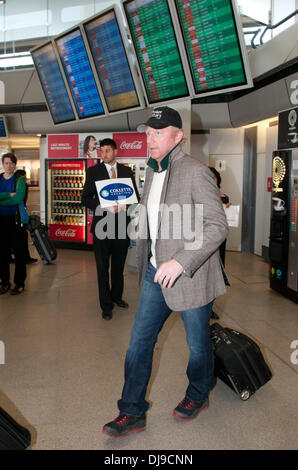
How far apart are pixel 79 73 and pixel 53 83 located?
0.78m

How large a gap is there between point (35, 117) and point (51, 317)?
620 cm

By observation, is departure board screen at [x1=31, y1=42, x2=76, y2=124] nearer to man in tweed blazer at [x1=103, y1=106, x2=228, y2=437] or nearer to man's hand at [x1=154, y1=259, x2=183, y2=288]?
man in tweed blazer at [x1=103, y1=106, x2=228, y2=437]

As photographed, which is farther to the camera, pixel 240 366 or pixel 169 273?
pixel 240 366

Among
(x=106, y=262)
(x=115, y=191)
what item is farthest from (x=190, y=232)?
(x=106, y=262)

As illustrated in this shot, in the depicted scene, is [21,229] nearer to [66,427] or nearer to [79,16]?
[66,427]

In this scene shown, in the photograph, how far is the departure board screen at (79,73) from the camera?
648 centimetres

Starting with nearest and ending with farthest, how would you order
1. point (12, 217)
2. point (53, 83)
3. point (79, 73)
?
point (12, 217) < point (79, 73) < point (53, 83)

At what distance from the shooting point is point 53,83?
734 cm

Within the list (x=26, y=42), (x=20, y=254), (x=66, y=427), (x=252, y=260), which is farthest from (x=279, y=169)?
(x=26, y=42)

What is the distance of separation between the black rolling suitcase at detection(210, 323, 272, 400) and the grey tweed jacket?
758 mm

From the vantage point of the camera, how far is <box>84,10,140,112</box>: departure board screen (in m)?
5.93

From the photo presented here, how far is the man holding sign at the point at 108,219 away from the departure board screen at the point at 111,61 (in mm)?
2114

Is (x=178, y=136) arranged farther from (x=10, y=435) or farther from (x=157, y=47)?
(x=157, y=47)

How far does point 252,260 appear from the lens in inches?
321
